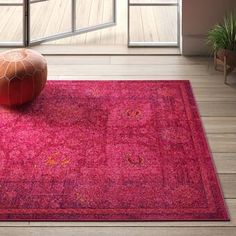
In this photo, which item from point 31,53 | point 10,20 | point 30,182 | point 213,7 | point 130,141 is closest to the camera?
point 30,182

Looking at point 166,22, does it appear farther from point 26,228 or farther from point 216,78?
point 26,228

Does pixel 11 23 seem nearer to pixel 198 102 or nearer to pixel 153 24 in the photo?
pixel 153 24

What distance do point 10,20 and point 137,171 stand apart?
224cm

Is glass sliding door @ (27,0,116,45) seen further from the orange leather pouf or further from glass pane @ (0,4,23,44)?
the orange leather pouf

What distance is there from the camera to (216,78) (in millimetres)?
3832

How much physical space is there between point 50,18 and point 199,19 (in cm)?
115

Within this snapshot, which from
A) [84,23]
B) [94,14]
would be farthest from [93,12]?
[84,23]

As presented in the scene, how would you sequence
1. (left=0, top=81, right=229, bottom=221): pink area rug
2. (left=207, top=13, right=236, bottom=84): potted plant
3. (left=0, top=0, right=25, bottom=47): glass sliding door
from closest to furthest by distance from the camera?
(left=0, top=81, right=229, bottom=221): pink area rug → (left=207, top=13, right=236, bottom=84): potted plant → (left=0, top=0, right=25, bottom=47): glass sliding door

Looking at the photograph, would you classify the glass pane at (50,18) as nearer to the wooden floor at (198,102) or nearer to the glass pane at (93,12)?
the glass pane at (93,12)

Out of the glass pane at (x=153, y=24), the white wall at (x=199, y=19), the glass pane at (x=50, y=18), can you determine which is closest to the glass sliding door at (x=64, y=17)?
the glass pane at (x=50, y=18)

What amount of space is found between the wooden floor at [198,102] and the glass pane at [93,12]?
54cm

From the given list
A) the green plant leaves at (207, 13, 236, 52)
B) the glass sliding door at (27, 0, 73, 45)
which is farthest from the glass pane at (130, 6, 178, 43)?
the green plant leaves at (207, 13, 236, 52)

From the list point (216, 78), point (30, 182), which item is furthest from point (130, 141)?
Answer: point (216, 78)

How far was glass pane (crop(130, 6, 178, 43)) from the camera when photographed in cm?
445
